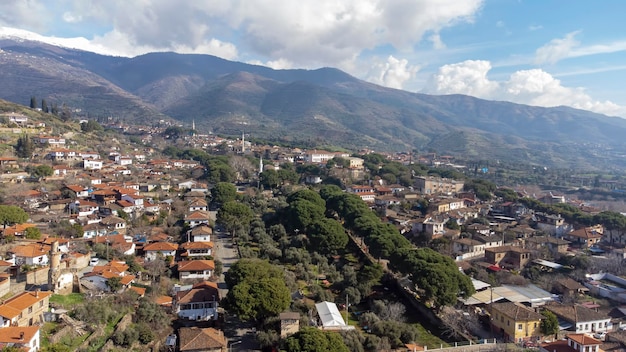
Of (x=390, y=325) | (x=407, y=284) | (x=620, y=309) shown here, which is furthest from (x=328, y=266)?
(x=620, y=309)

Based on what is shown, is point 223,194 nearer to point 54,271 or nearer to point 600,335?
point 54,271

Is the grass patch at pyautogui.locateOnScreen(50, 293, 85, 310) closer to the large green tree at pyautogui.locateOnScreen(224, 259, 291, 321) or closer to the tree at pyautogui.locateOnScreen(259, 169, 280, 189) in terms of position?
the large green tree at pyautogui.locateOnScreen(224, 259, 291, 321)

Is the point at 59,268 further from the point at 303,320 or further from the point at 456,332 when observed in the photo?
the point at 456,332

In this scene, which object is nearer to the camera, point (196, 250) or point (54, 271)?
point (54, 271)

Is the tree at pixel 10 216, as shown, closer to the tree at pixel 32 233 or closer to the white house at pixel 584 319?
the tree at pixel 32 233

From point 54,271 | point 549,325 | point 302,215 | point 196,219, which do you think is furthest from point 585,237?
point 54,271

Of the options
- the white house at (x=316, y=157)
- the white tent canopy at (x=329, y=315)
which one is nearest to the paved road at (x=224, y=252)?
the white tent canopy at (x=329, y=315)
